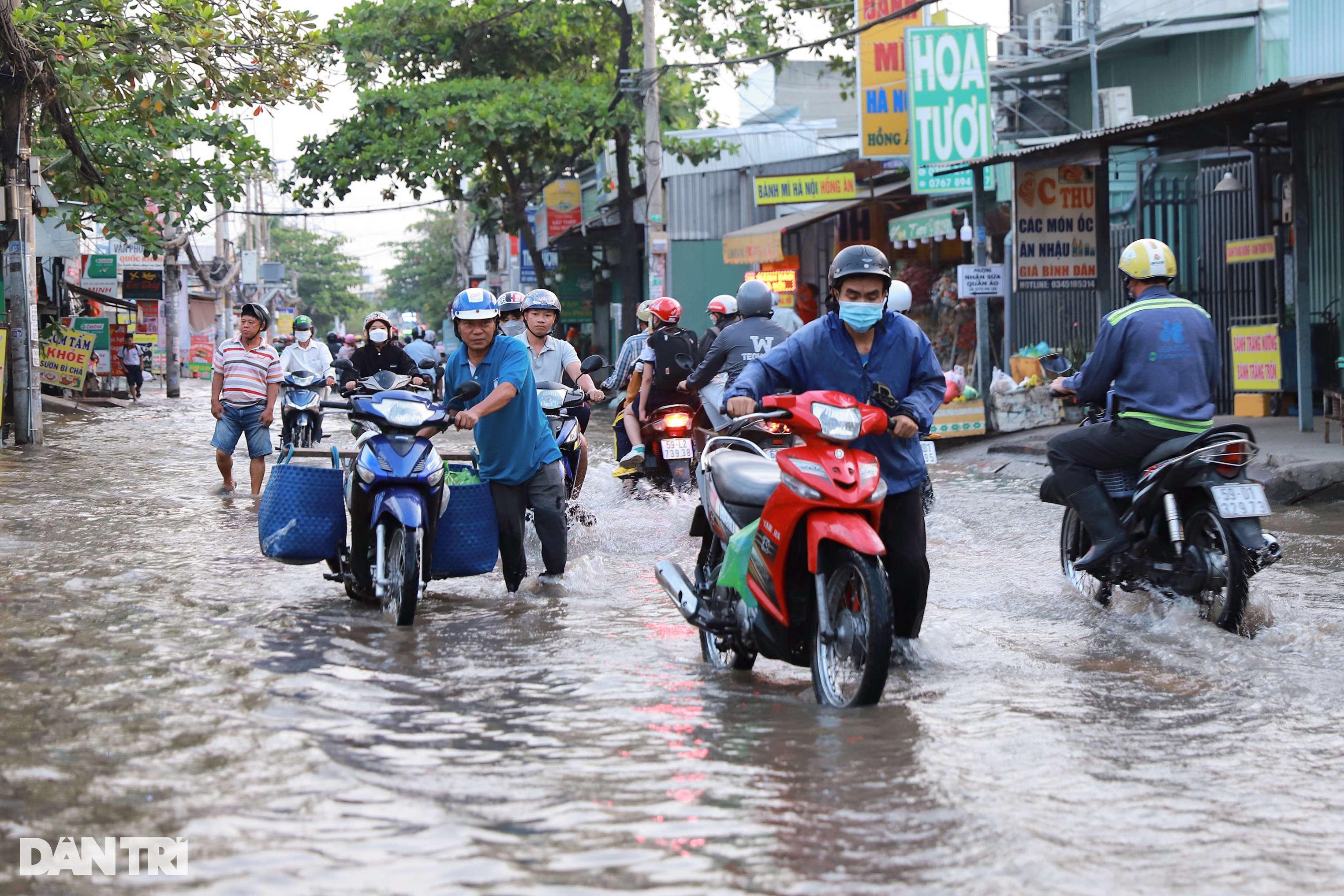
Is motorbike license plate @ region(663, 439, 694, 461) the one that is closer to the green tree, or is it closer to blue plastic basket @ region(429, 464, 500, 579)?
blue plastic basket @ region(429, 464, 500, 579)

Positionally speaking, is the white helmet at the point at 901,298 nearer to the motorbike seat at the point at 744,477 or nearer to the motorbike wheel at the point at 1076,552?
the motorbike wheel at the point at 1076,552

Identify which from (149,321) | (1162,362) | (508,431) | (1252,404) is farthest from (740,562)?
(149,321)

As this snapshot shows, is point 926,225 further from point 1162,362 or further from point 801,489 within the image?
point 801,489

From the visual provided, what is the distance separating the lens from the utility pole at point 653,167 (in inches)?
922

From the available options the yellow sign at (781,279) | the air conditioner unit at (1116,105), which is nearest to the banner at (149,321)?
the yellow sign at (781,279)

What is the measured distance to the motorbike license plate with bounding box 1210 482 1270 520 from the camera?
5961 mm

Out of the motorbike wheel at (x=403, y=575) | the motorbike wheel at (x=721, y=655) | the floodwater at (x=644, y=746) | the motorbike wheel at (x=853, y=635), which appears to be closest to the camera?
the floodwater at (x=644, y=746)

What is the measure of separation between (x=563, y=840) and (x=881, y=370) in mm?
2474

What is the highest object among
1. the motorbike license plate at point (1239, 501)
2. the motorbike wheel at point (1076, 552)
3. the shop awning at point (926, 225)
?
the shop awning at point (926, 225)

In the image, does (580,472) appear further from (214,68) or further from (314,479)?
(214,68)

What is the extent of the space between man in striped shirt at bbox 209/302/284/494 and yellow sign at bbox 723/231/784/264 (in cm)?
1295

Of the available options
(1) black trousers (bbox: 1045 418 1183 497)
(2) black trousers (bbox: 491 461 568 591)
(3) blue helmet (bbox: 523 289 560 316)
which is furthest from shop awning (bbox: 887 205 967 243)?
(1) black trousers (bbox: 1045 418 1183 497)

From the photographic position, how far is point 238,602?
7.38 metres

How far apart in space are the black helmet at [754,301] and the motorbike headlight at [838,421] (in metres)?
5.34
